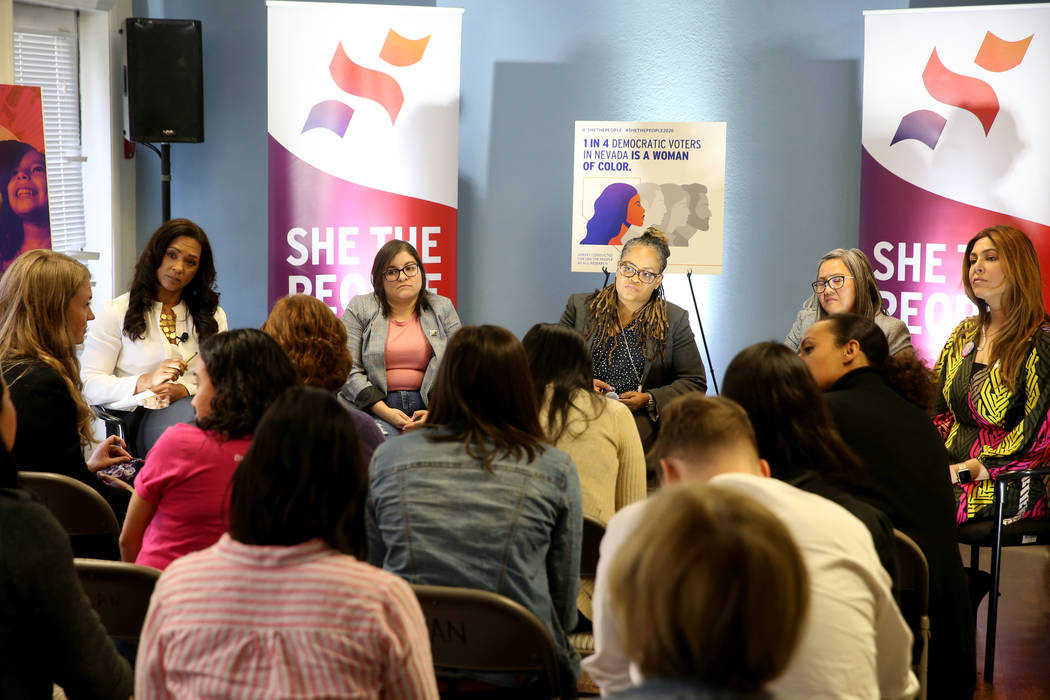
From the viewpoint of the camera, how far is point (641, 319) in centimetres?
429

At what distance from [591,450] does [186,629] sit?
1.44m

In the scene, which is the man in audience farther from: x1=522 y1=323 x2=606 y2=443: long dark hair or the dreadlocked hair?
the dreadlocked hair

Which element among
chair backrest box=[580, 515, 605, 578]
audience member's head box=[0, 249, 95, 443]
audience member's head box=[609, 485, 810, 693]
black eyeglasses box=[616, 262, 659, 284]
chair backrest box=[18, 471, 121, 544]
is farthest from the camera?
black eyeglasses box=[616, 262, 659, 284]

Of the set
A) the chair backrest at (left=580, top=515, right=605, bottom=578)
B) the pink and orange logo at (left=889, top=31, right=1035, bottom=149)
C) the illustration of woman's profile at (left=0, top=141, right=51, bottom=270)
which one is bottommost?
the chair backrest at (left=580, top=515, right=605, bottom=578)

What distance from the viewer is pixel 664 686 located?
39.7 inches

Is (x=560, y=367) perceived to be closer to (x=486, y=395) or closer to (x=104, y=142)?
(x=486, y=395)

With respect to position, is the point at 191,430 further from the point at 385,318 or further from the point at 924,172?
the point at 924,172

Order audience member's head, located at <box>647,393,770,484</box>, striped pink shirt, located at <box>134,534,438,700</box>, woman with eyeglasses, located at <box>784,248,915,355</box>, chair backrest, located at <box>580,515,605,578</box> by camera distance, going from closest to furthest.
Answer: striped pink shirt, located at <box>134,534,438,700</box> < audience member's head, located at <box>647,393,770,484</box> < chair backrest, located at <box>580,515,605,578</box> < woman with eyeglasses, located at <box>784,248,915,355</box>

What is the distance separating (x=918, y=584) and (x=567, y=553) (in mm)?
868

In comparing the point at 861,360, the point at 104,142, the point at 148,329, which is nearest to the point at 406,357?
the point at 148,329

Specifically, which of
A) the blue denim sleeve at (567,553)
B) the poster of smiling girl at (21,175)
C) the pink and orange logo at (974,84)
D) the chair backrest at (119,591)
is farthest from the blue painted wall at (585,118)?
the chair backrest at (119,591)

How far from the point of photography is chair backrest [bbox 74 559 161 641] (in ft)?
6.65

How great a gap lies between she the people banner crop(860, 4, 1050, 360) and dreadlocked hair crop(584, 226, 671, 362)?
1667 millimetres

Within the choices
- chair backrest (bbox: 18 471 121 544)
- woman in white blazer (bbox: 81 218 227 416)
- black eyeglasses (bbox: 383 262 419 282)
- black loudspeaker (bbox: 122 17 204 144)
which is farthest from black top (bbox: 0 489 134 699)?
black loudspeaker (bbox: 122 17 204 144)
